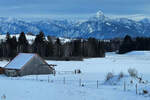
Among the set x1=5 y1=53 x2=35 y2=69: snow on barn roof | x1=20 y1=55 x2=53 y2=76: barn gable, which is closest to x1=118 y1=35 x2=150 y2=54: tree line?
x1=20 y1=55 x2=53 y2=76: barn gable

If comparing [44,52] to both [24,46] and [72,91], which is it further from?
[72,91]

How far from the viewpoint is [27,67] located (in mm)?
42969

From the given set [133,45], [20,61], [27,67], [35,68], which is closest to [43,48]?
[20,61]

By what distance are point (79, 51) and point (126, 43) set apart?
4393 cm

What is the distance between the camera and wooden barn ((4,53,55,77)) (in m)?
42.1

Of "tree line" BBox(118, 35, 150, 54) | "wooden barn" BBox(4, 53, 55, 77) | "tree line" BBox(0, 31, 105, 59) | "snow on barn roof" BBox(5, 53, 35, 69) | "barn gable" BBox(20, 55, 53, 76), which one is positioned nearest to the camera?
"wooden barn" BBox(4, 53, 55, 77)

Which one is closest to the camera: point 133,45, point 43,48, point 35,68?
point 35,68

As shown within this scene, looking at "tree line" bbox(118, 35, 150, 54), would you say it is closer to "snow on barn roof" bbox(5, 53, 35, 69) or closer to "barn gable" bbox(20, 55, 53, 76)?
"barn gable" bbox(20, 55, 53, 76)

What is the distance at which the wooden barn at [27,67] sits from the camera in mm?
42125

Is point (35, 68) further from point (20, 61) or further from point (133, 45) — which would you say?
point (133, 45)

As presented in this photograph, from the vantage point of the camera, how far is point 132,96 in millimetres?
20641

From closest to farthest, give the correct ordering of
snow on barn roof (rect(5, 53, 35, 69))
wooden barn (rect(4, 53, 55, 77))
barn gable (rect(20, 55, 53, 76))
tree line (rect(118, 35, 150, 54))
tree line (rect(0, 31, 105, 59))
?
wooden barn (rect(4, 53, 55, 77)) → barn gable (rect(20, 55, 53, 76)) → snow on barn roof (rect(5, 53, 35, 69)) → tree line (rect(0, 31, 105, 59)) → tree line (rect(118, 35, 150, 54))

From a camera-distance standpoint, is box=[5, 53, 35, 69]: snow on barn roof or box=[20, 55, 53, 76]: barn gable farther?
box=[5, 53, 35, 69]: snow on barn roof

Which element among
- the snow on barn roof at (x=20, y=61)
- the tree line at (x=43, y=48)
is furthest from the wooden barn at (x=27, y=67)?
the tree line at (x=43, y=48)
